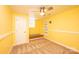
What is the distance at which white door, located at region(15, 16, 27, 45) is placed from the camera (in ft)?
19.1

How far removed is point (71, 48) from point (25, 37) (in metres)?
2.95

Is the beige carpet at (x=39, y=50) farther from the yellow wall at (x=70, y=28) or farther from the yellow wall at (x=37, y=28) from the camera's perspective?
the yellow wall at (x=37, y=28)

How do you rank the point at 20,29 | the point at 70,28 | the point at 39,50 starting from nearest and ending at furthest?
the point at 39,50 → the point at 70,28 → the point at 20,29

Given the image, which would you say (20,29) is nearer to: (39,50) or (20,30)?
(20,30)

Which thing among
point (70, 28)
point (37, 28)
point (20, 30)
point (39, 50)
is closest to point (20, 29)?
point (20, 30)

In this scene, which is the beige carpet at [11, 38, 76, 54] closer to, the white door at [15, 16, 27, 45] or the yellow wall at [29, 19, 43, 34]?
the white door at [15, 16, 27, 45]

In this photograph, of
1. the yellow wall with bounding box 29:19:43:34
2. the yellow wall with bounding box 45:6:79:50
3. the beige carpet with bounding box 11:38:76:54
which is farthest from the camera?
the yellow wall with bounding box 29:19:43:34

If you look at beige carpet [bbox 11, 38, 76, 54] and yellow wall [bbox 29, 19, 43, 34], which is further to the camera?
yellow wall [bbox 29, 19, 43, 34]

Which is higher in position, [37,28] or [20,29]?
[20,29]

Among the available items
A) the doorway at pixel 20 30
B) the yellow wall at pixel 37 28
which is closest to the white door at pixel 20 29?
the doorway at pixel 20 30

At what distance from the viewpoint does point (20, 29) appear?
6.02 metres

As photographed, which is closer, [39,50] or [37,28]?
[39,50]

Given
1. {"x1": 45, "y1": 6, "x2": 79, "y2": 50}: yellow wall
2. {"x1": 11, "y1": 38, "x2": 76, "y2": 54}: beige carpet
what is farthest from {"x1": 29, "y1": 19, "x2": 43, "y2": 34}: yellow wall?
{"x1": 11, "y1": 38, "x2": 76, "y2": 54}: beige carpet

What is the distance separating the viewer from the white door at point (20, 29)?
5.83 meters
